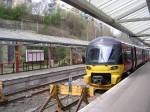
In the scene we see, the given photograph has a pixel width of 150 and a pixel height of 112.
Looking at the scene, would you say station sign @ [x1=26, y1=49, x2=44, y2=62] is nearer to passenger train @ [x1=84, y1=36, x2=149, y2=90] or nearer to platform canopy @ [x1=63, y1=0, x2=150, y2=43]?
platform canopy @ [x1=63, y1=0, x2=150, y2=43]

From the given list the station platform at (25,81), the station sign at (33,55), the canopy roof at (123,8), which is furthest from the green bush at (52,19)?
the canopy roof at (123,8)

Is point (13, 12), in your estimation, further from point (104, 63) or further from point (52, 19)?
point (104, 63)

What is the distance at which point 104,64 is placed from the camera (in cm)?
1456

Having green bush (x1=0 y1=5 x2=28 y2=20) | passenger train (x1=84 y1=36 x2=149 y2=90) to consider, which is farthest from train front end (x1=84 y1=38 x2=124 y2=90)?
green bush (x1=0 y1=5 x2=28 y2=20)

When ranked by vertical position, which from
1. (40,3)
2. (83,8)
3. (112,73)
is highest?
(40,3)

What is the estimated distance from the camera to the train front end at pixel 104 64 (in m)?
14.4

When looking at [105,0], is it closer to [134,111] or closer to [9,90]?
[9,90]

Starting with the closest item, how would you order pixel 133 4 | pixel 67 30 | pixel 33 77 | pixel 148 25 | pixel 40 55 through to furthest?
pixel 133 4 < pixel 33 77 < pixel 148 25 < pixel 40 55 < pixel 67 30

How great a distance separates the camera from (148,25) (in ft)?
86.4

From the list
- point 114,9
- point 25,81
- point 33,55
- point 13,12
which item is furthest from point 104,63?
point 13,12

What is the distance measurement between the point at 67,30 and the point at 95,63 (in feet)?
166

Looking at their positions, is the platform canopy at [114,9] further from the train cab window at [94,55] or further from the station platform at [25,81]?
the station platform at [25,81]

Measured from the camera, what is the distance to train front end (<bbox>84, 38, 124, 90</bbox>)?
14.4m

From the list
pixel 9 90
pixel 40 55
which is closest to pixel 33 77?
pixel 9 90
